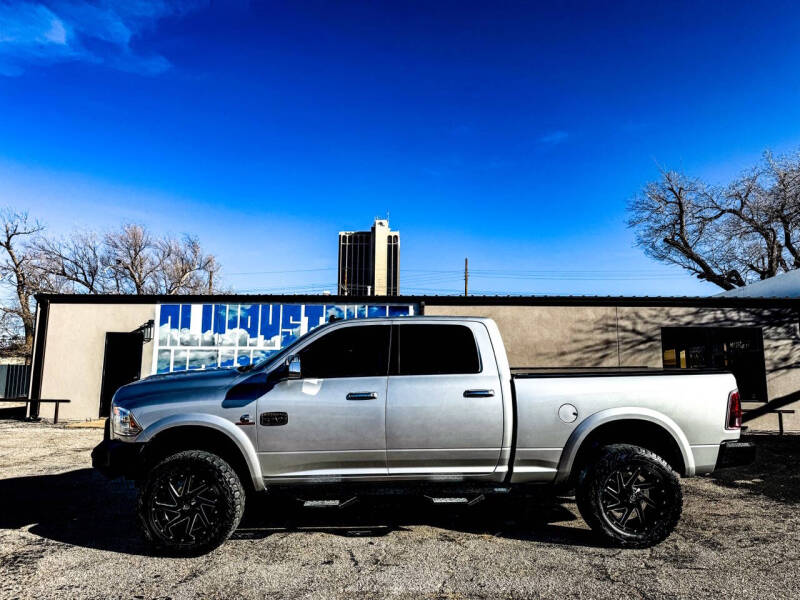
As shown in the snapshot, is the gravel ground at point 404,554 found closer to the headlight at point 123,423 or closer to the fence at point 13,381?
the headlight at point 123,423

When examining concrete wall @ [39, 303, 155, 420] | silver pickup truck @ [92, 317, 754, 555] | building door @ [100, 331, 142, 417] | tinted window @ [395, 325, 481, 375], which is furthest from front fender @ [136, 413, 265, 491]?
building door @ [100, 331, 142, 417]

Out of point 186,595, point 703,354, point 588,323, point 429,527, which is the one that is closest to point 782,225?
point 703,354

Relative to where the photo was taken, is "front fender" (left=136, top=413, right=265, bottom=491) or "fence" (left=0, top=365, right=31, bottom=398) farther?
"fence" (left=0, top=365, right=31, bottom=398)

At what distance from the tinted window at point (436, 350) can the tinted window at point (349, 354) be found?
0.17 meters

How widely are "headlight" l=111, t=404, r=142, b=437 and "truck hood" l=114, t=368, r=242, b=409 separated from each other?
2.1 inches

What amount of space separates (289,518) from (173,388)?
6.23 feet

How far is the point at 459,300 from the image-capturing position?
13.9 metres

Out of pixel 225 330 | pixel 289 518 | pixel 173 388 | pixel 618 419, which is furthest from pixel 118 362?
pixel 618 419

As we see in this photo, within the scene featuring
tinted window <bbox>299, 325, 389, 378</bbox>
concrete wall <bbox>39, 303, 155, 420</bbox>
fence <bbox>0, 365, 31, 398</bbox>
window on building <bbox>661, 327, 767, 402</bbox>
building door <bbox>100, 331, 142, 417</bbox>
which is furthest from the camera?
fence <bbox>0, 365, 31, 398</bbox>

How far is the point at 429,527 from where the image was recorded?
504 centimetres

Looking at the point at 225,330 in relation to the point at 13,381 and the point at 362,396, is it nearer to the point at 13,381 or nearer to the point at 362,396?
the point at 362,396

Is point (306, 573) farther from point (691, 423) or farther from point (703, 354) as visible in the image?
point (703, 354)

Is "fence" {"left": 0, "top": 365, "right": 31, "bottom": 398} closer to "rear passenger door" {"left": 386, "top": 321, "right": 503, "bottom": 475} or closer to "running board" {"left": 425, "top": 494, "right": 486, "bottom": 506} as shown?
"rear passenger door" {"left": 386, "top": 321, "right": 503, "bottom": 475}

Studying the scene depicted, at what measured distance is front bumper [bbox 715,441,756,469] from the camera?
4523mm
